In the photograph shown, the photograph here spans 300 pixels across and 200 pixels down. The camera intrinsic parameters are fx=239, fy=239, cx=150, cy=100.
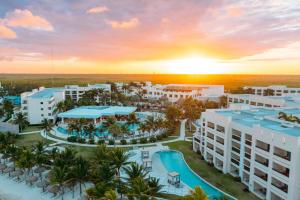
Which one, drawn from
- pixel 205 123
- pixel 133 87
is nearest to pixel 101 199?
pixel 205 123

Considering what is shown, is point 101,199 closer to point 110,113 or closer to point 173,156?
point 173,156

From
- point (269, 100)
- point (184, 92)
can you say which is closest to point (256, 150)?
point (269, 100)

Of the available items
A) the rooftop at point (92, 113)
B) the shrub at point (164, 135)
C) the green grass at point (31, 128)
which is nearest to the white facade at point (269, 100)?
the shrub at point (164, 135)

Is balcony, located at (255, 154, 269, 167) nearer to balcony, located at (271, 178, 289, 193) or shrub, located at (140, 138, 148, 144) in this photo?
balcony, located at (271, 178, 289, 193)

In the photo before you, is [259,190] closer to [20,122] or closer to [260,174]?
[260,174]

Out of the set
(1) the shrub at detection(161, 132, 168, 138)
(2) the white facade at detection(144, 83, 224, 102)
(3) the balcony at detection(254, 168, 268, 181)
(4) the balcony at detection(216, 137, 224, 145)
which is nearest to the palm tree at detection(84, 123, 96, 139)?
(1) the shrub at detection(161, 132, 168, 138)

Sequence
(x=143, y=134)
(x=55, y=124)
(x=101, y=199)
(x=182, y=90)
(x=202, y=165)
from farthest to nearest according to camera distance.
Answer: (x=182, y=90), (x=55, y=124), (x=143, y=134), (x=202, y=165), (x=101, y=199)
